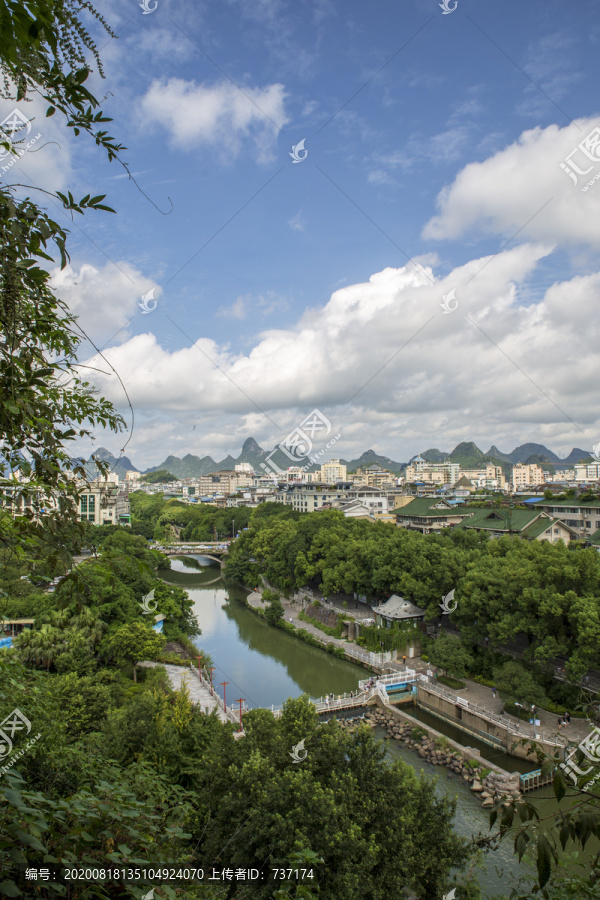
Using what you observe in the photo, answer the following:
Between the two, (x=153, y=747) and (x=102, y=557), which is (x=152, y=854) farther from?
(x=153, y=747)

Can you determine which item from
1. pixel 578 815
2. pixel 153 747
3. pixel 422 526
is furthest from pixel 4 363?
pixel 422 526

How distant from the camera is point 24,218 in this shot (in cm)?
126

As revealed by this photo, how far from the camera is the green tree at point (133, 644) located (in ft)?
33.4

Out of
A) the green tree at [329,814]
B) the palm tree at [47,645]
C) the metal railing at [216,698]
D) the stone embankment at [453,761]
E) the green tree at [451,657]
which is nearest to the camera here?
the green tree at [329,814]

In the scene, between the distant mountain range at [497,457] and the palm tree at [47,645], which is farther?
→ the distant mountain range at [497,457]

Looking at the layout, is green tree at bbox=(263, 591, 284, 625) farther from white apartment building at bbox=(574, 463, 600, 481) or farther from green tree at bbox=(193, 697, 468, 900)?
white apartment building at bbox=(574, 463, 600, 481)

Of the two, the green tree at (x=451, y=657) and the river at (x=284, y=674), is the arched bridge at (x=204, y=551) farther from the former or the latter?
the green tree at (x=451, y=657)

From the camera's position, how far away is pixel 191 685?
1067cm

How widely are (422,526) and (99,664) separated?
18981 mm

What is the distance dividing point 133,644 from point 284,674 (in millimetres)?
4845

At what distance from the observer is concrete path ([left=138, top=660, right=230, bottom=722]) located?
379 inches

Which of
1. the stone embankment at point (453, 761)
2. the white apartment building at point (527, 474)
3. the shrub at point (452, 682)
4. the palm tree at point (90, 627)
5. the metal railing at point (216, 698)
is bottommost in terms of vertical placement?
the stone embankment at point (453, 761)

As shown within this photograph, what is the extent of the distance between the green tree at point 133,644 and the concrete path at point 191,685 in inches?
29.0

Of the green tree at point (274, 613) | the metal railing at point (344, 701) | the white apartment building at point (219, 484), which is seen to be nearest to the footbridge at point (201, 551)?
the green tree at point (274, 613)
